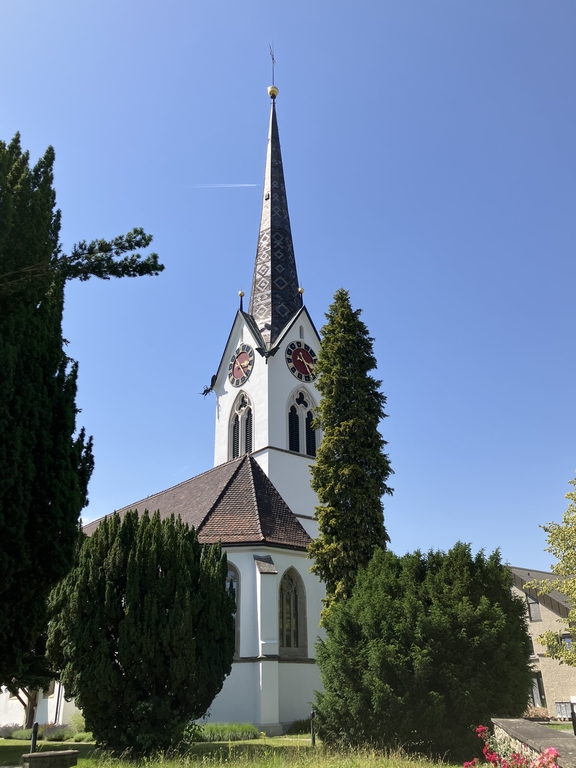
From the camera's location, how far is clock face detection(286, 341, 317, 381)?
3609 centimetres

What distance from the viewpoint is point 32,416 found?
974 centimetres

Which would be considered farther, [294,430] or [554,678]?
[554,678]

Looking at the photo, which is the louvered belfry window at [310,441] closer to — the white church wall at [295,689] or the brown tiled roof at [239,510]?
the brown tiled roof at [239,510]

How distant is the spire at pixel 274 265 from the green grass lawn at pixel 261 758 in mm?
24299

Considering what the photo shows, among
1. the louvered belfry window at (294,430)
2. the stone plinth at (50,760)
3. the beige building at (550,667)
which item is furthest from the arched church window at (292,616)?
the beige building at (550,667)

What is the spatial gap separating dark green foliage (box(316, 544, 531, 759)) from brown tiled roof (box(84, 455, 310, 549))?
7.28 m

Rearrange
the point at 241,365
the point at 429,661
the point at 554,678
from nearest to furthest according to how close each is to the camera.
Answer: the point at 429,661 < the point at 554,678 < the point at 241,365

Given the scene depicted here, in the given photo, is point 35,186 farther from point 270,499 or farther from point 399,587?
point 270,499

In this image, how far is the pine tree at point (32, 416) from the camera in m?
9.03

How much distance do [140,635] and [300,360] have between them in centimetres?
2449

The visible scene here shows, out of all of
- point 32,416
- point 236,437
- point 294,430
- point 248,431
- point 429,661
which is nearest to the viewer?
point 32,416

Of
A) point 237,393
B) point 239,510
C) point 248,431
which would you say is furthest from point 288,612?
point 237,393

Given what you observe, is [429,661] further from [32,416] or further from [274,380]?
[274,380]

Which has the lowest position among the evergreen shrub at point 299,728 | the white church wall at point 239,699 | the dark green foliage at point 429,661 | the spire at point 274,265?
the evergreen shrub at point 299,728
